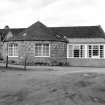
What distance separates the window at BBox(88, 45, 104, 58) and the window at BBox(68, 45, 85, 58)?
1.07 meters

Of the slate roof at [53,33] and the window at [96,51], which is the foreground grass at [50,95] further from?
the window at [96,51]

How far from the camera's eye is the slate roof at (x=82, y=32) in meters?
35.1

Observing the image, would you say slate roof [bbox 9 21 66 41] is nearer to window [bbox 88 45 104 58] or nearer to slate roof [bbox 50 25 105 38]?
slate roof [bbox 50 25 105 38]

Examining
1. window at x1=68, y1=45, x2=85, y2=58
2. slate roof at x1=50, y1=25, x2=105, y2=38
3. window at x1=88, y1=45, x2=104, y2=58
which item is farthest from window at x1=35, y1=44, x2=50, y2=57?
window at x1=88, y1=45, x2=104, y2=58

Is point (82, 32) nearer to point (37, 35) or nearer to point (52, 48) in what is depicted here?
point (52, 48)

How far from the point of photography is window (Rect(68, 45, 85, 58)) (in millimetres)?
32781

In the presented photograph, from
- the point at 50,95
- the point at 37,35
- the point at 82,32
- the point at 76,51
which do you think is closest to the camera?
the point at 50,95

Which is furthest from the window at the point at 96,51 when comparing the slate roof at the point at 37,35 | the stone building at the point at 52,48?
the slate roof at the point at 37,35

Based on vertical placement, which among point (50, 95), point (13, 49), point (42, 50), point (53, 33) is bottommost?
point (50, 95)

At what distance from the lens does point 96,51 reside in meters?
32.3

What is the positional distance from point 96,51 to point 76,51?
10.1 ft

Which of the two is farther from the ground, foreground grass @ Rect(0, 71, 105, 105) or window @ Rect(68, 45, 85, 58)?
window @ Rect(68, 45, 85, 58)

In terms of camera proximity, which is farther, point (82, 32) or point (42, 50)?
point (82, 32)

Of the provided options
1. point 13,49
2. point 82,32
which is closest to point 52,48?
point 13,49
